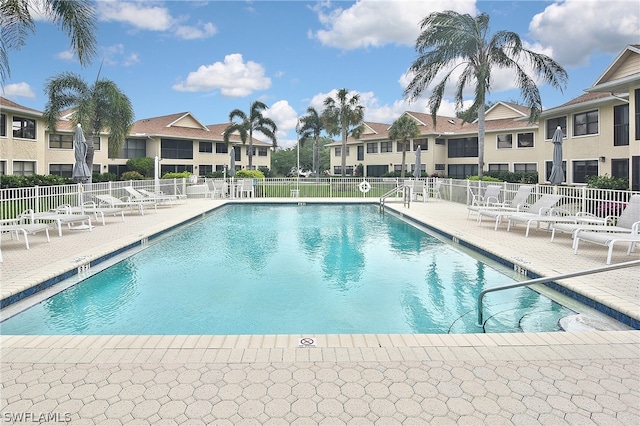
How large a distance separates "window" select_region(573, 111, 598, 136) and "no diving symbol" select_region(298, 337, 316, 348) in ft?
81.1

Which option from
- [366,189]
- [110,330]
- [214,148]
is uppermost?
[214,148]

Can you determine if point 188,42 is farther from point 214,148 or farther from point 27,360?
point 27,360

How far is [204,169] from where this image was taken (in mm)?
47656

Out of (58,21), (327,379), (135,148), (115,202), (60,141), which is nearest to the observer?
(327,379)

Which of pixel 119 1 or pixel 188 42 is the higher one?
pixel 188 42

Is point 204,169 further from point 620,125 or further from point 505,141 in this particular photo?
point 620,125

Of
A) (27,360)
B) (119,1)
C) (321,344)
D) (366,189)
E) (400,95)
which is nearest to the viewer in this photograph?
(27,360)

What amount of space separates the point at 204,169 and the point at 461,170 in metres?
25.0

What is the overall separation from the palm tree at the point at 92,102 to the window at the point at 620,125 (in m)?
24.0

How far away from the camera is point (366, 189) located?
87.2 feet

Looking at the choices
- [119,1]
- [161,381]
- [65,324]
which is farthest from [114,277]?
[119,1]

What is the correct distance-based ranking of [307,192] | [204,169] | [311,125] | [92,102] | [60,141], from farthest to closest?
[311,125] < [204,169] < [60,141] < [307,192] < [92,102]

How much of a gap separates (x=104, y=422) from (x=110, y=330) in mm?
2973

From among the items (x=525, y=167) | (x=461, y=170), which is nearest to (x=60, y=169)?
(x=461, y=170)
